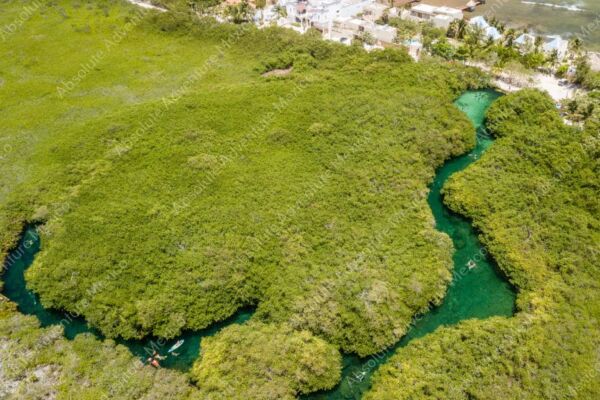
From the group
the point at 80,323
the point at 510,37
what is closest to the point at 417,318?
the point at 80,323

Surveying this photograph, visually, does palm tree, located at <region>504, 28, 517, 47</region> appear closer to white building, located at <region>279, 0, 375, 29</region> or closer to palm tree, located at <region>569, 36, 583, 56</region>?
palm tree, located at <region>569, 36, 583, 56</region>

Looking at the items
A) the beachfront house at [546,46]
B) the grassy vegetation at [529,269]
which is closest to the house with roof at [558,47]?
the beachfront house at [546,46]

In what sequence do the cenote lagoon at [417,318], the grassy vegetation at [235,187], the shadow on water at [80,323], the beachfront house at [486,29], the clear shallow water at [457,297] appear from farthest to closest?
the beachfront house at [486,29] → the grassy vegetation at [235,187] → the shadow on water at [80,323] → the cenote lagoon at [417,318] → the clear shallow water at [457,297]

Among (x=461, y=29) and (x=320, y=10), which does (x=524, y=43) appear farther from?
(x=320, y=10)

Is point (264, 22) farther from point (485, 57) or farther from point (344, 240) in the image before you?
point (344, 240)

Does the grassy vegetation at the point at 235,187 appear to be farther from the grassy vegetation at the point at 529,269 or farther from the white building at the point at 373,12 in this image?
the white building at the point at 373,12
